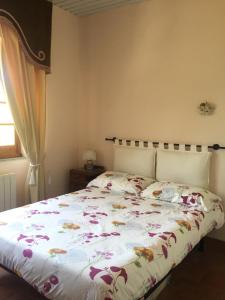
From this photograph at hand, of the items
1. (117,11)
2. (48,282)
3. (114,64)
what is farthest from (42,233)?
(117,11)

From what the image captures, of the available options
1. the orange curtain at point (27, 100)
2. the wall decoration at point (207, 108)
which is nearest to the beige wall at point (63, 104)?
the orange curtain at point (27, 100)

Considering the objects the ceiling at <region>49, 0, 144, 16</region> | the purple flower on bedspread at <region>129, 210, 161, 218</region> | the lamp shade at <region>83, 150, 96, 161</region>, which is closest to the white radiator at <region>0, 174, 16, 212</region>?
the lamp shade at <region>83, 150, 96, 161</region>

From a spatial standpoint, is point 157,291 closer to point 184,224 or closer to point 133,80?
point 184,224

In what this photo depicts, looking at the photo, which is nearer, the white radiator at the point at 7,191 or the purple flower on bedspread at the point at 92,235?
the purple flower on bedspread at the point at 92,235

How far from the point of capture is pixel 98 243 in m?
1.92

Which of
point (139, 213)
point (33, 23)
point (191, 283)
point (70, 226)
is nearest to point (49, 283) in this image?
point (70, 226)

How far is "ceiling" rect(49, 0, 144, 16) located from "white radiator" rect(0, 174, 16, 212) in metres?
2.25

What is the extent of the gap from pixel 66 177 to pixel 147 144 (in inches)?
51.7

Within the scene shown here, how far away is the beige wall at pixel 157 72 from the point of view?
3.09 meters

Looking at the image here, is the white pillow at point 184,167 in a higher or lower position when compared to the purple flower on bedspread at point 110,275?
higher

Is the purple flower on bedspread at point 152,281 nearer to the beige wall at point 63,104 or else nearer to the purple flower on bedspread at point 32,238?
the purple flower on bedspread at point 32,238

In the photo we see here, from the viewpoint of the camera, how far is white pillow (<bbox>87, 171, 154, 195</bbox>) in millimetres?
3180

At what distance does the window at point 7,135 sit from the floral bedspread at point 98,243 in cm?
95

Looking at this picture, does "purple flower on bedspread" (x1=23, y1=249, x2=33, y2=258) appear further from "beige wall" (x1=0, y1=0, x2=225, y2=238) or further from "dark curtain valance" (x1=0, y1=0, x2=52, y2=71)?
"dark curtain valance" (x1=0, y1=0, x2=52, y2=71)
